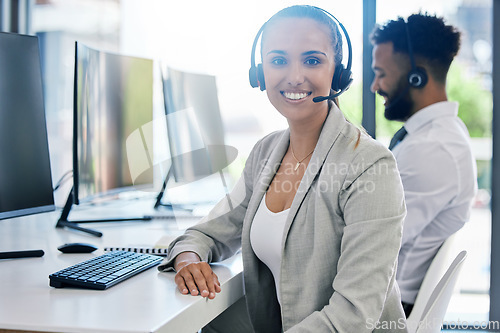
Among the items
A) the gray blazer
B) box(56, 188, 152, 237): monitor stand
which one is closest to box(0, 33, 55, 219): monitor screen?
box(56, 188, 152, 237): monitor stand

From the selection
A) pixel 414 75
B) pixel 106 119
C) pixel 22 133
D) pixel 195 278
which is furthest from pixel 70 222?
pixel 414 75

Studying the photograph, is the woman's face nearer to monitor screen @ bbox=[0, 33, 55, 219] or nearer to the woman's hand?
the woman's hand

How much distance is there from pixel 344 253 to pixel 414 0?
181 centimetres

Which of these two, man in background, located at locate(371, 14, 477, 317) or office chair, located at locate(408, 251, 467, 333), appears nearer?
office chair, located at locate(408, 251, 467, 333)

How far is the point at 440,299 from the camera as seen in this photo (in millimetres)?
1102

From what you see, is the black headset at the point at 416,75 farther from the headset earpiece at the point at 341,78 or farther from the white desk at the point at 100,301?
the white desk at the point at 100,301

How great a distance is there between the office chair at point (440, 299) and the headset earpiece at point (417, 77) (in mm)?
922

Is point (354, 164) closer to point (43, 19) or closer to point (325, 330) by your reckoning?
point (325, 330)

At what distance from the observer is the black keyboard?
1.02m

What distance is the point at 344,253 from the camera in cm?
101

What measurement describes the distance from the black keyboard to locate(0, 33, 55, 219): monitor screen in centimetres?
26

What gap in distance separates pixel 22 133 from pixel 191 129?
1.88 feet

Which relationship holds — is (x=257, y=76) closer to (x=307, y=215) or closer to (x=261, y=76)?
(x=261, y=76)

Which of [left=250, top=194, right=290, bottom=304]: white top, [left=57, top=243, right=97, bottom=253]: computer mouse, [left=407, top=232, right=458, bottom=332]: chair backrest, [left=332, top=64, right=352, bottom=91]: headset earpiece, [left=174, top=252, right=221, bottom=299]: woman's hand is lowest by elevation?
[left=407, top=232, right=458, bottom=332]: chair backrest
